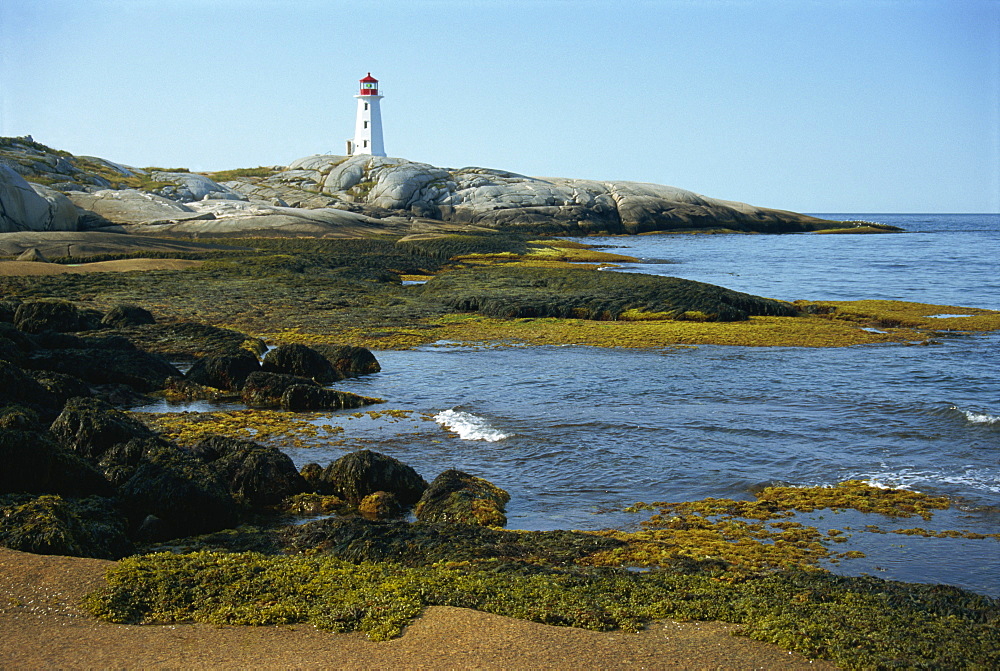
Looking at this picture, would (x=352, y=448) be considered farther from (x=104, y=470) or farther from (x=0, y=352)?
(x=0, y=352)

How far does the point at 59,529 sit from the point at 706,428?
11170 millimetres

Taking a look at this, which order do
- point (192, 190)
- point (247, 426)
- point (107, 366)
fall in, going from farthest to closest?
point (192, 190), point (107, 366), point (247, 426)

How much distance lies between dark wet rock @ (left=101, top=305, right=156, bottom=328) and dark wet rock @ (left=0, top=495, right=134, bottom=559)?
56.4 ft

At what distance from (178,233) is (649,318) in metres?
41.8

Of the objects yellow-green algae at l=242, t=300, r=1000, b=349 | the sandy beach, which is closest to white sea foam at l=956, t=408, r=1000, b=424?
yellow-green algae at l=242, t=300, r=1000, b=349

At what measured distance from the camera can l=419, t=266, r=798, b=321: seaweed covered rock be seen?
3061cm

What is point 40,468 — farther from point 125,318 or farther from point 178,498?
point 125,318

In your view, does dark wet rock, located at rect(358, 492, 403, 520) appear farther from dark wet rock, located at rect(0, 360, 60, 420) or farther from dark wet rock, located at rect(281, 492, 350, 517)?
dark wet rock, located at rect(0, 360, 60, 420)

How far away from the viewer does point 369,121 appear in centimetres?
10644

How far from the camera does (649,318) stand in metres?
30.2

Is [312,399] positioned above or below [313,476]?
above

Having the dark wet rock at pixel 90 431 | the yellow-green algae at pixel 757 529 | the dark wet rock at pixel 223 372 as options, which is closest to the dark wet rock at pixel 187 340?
the dark wet rock at pixel 223 372

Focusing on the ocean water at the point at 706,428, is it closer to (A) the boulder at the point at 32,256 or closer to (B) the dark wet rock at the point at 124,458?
(B) the dark wet rock at the point at 124,458

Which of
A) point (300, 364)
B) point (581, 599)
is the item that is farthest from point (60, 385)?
point (581, 599)
